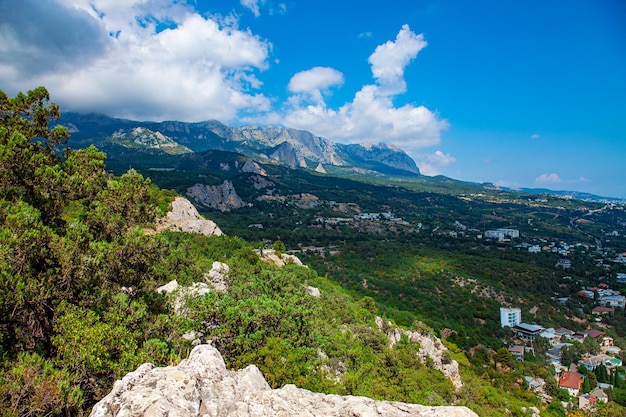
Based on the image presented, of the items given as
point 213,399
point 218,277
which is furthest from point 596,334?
point 213,399

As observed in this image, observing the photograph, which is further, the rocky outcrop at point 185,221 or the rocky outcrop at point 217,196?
the rocky outcrop at point 217,196

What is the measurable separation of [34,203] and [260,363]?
8.92 m

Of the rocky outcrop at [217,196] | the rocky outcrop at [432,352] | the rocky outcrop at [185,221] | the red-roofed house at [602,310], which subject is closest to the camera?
the rocky outcrop at [432,352]

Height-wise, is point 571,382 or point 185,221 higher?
point 185,221

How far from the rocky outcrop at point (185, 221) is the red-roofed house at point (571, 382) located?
51056mm

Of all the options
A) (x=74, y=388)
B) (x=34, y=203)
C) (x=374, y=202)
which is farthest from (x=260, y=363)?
(x=374, y=202)

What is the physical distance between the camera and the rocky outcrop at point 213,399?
545 centimetres

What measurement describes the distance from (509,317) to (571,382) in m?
14.0

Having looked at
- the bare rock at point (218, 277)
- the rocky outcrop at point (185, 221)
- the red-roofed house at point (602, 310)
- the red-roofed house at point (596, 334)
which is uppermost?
the rocky outcrop at point (185, 221)

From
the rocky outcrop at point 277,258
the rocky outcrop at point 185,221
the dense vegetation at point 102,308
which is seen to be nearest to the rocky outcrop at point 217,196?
the rocky outcrop at point 185,221

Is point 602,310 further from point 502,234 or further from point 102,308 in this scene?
point 102,308

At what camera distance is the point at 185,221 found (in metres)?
43.8

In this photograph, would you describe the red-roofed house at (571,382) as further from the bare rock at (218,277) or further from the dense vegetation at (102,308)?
the bare rock at (218,277)

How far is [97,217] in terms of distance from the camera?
1117 cm
